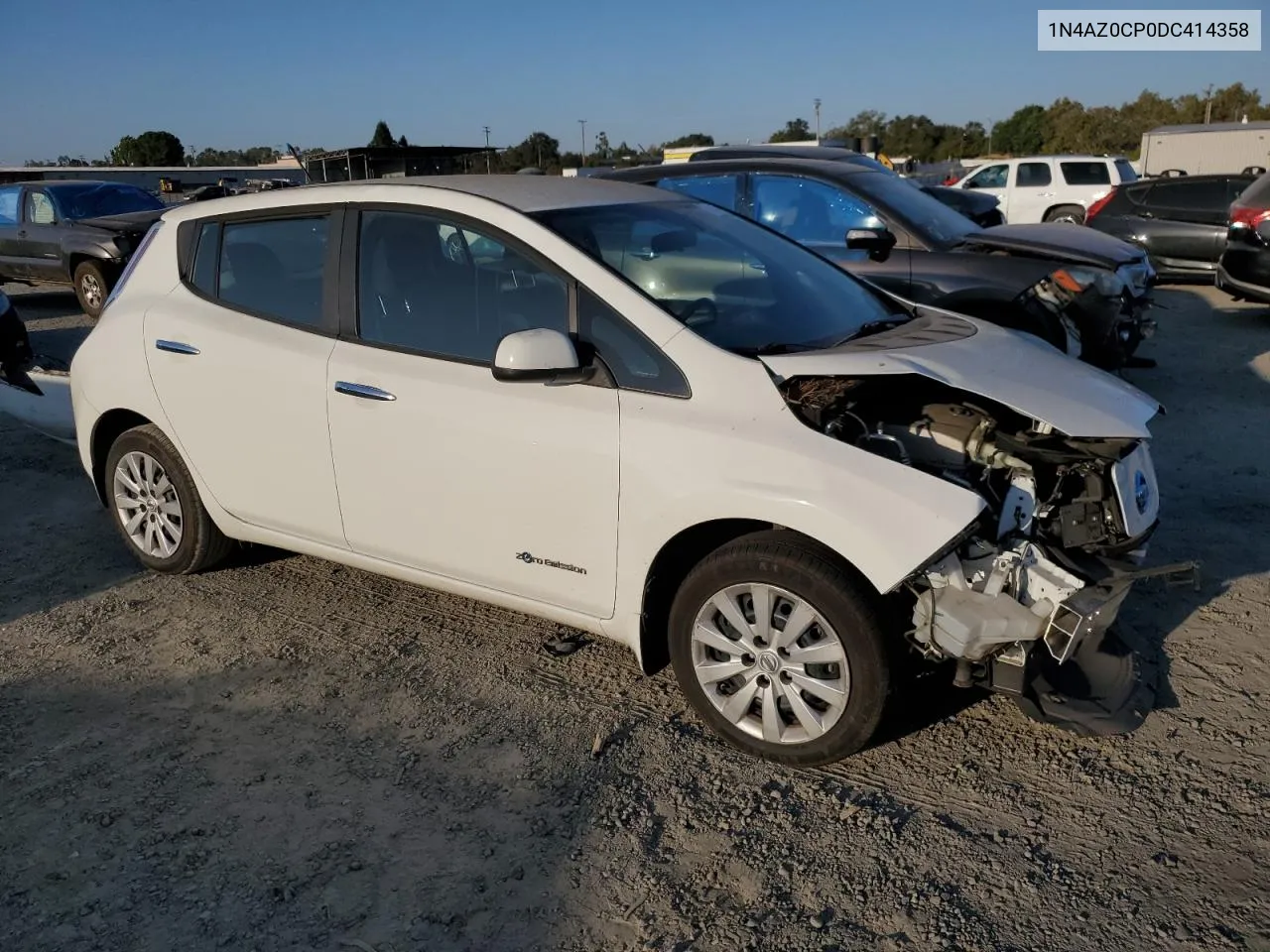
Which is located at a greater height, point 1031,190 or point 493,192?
point 1031,190

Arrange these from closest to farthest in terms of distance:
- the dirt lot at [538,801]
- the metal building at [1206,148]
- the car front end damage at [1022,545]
A: the dirt lot at [538,801], the car front end damage at [1022,545], the metal building at [1206,148]

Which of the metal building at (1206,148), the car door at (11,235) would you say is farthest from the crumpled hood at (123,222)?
the metal building at (1206,148)

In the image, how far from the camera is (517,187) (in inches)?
160

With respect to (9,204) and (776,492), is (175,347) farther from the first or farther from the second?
(9,204)

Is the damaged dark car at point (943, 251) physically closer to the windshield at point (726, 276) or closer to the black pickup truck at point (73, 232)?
the windshield at point (726, 276)

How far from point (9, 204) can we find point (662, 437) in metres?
13.5

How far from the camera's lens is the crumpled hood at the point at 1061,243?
23.6 feet

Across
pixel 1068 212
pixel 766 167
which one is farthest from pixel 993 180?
pixel 766 167

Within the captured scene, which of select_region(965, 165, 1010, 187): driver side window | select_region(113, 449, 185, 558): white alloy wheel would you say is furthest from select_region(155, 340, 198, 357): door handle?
select_region(965, 165, 1010, 187): driver side window

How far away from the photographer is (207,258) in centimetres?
451

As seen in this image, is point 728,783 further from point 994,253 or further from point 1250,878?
point 994,253

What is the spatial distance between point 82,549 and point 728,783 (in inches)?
149

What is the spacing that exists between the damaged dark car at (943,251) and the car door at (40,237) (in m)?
8.47

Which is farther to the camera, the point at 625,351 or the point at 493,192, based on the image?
the point at 493,192
